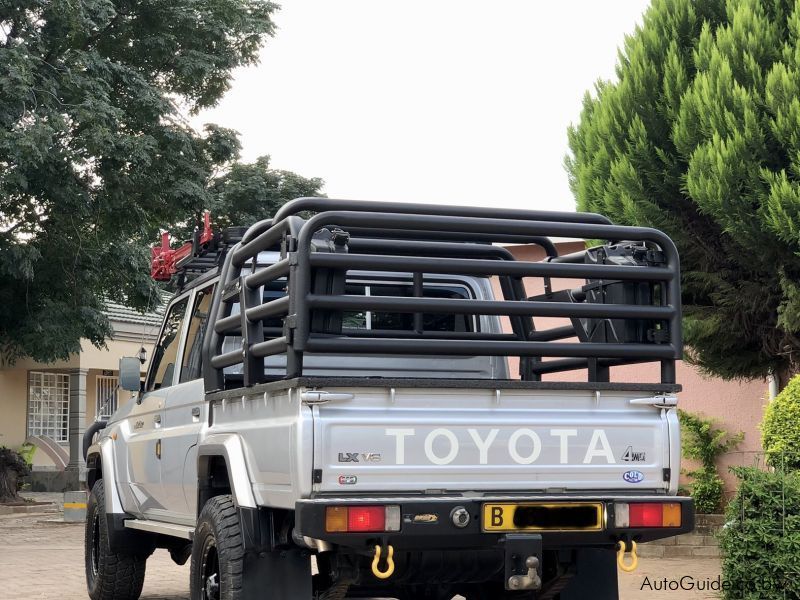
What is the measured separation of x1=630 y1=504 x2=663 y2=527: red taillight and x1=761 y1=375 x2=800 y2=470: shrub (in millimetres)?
4240

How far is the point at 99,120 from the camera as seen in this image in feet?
63.7

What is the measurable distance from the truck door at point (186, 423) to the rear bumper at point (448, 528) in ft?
6.03

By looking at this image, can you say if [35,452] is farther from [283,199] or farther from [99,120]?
[99,120]

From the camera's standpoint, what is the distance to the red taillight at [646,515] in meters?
5.52

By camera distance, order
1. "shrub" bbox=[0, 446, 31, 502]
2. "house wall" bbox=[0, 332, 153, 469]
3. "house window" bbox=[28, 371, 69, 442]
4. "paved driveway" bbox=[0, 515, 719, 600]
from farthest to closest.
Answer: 1. "house window" bbox=[28, 371, 69, 442]
2. "house wall" bbox=[0, 332, 153, 469]
3. "shrub" bbox=[0, 446, 31, 502]
4. "paved driveway" bbox=[0, 515, 719, 600]

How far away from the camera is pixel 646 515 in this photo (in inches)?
218

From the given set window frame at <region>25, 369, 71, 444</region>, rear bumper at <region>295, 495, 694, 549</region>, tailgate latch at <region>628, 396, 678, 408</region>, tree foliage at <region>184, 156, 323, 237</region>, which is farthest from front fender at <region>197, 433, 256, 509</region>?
window frame at <region>25, 369, 71, 444</region>

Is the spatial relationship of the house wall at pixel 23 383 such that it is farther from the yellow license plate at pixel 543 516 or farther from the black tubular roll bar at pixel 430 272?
the yellow license plate at pixel 543 516

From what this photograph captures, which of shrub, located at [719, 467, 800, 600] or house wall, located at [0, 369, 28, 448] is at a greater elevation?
house wall, located at [0, 369, 28, 448]

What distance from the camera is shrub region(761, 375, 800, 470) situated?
9.66 metres

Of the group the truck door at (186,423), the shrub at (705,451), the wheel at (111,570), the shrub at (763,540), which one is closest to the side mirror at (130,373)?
the truck door at (186,423)

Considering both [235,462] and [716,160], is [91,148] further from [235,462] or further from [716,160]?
[235,462]


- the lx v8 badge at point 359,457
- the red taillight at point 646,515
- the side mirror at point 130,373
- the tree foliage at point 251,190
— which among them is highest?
the tree foliage at point 251,190

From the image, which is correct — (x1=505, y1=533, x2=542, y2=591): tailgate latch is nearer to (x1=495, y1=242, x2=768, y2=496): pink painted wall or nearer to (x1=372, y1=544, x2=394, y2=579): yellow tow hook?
(x1=372, y1=544, x2=394, y2=579): yellow tow hook
